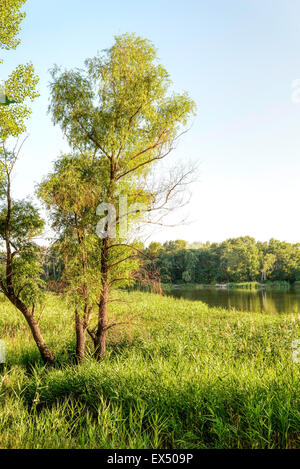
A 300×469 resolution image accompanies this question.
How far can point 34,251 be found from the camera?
232 inches

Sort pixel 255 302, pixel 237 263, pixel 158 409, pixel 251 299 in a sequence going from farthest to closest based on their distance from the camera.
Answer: pixel 237 263 → pixel 251 299 → pixel 255 302 → pixel 158 409

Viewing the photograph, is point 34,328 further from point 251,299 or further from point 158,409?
point 251,299

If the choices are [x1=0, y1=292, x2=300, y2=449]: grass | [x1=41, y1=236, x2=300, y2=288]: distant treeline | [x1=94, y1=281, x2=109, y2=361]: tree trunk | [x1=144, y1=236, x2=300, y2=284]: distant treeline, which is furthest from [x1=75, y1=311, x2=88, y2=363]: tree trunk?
Result: [x1=144, y1=236, x2=300, y2=284]: distant treeline

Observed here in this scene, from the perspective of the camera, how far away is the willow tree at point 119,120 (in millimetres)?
6387

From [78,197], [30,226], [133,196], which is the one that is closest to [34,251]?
[30,226]

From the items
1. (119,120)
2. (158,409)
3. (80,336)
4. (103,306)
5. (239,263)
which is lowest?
(158,409)

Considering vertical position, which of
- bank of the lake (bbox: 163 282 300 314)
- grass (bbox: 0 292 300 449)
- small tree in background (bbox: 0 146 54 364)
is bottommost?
bank of the lake (bbox: 163 282 300 314)

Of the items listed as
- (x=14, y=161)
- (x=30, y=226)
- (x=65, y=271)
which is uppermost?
(x=14, y=161)

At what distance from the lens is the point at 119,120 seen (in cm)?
641

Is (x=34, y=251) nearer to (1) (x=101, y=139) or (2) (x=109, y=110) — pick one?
(1) (x=101, y=139)

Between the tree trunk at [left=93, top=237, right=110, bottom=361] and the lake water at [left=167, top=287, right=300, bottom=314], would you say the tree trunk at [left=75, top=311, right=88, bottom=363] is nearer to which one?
the tree trunk at [left=93, top=237, right=110, bottom=361]

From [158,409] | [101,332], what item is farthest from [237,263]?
[158,409]

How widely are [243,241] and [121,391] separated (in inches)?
2167

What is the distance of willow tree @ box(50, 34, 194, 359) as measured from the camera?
251 inches
